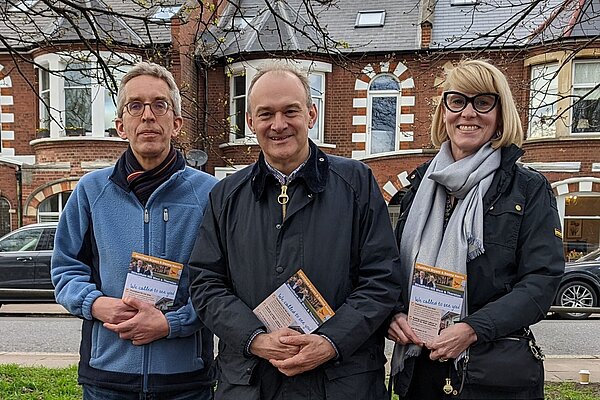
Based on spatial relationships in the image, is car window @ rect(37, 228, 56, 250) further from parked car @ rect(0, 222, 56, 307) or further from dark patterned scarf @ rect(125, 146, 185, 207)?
dark patterned scarf @ rect(125, 146, 185, 207)

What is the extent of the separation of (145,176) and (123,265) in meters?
0.41

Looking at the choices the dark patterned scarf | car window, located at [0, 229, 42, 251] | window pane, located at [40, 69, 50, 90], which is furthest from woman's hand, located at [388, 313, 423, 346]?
window pane, located at [40, 69, 50, 90]

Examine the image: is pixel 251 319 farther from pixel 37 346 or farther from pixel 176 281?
pixel 37 346

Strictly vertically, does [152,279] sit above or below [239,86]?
below

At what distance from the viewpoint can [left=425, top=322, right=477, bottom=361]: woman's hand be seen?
79.4 inches

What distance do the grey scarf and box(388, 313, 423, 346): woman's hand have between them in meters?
0.05

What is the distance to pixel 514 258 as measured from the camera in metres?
2.09

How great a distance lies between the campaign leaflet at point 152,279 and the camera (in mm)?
2275

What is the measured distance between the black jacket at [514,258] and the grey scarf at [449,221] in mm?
43

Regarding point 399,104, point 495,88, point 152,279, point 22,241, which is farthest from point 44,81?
point 495,88

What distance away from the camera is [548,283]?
203cm

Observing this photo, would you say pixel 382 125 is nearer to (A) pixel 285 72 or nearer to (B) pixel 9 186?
(B) pixel 9 186

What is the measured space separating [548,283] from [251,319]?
3.76 ft

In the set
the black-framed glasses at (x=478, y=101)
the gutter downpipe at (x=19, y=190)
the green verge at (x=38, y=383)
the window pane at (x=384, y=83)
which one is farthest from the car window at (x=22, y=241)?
the black-framed glasses at (x=478, y=101)
